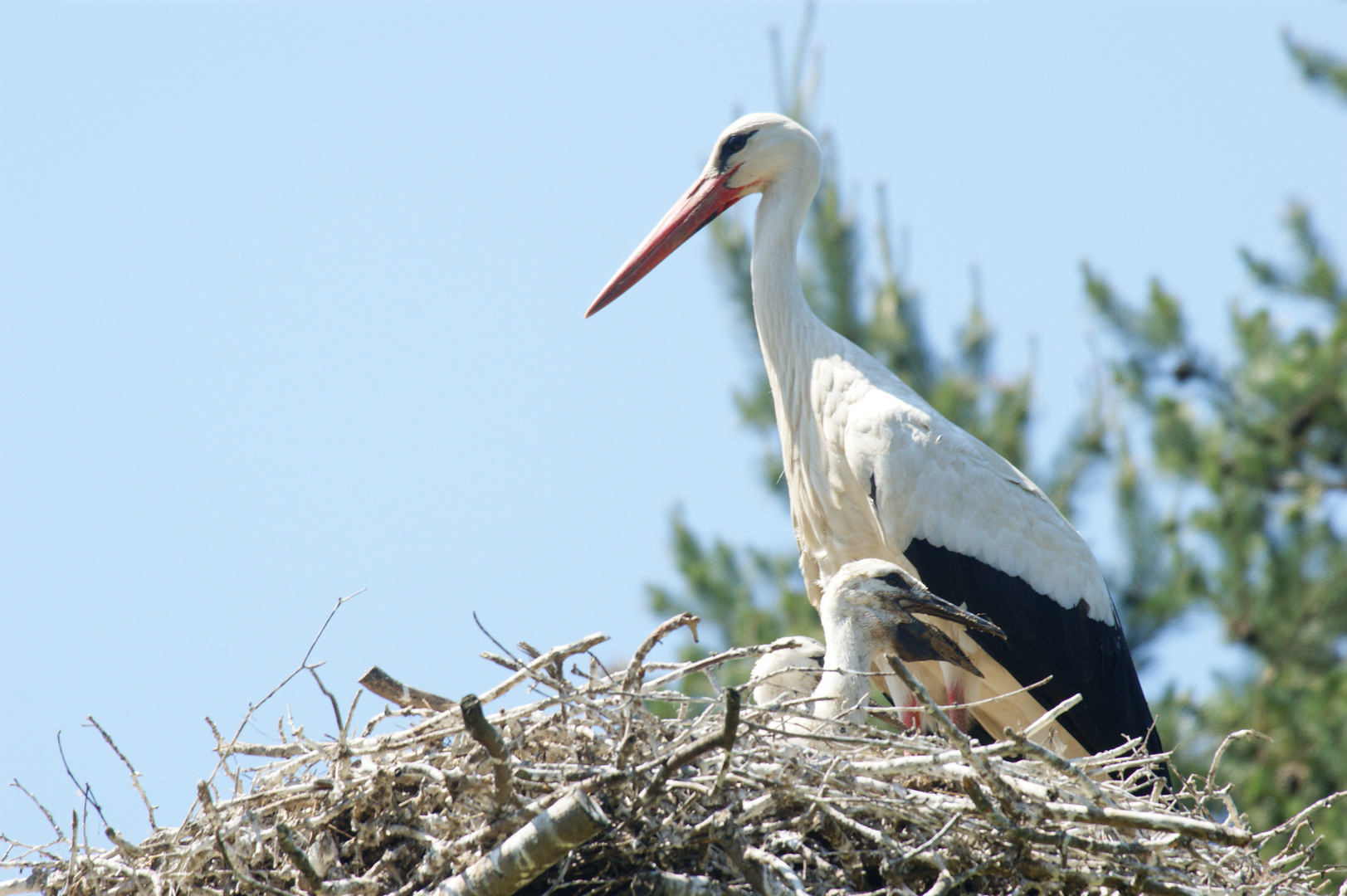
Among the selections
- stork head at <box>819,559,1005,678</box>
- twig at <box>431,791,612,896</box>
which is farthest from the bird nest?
stork head at <box>819,559,1005,678</box>

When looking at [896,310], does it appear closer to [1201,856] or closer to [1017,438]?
[1017,438]

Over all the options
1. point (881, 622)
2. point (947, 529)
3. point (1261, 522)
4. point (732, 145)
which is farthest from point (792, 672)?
point (1261, 522)

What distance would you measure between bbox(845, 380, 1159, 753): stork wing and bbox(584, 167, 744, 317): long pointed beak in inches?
33.2

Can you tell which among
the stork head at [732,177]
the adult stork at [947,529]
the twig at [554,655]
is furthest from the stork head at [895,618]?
the stork head at [732,177]

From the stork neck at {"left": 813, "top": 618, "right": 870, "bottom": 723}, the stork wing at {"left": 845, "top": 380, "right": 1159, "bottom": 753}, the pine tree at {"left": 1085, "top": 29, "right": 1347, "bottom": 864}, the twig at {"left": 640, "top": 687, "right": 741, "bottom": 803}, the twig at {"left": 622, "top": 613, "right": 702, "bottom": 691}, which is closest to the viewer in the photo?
the twig at {"left": 640, "top": 687, "right": 741, "bottom": 803}

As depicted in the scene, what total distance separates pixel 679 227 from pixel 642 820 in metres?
2.37

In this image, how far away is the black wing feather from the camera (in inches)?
140

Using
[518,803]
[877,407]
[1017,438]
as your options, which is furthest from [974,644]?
[1017,438]

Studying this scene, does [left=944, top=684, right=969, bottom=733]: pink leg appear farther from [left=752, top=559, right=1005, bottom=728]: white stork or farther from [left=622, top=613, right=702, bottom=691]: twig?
[left=622, top=613, right=702, bottom=691]: twig

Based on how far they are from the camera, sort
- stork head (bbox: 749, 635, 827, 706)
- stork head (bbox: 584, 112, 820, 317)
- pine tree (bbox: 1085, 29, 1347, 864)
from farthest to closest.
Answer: pine tree (bbox: 1085, 29, 1347, 864), stork head (bbox: 584, 112, 820, 317), stork head (bbox: 749, 635, 827, 706)

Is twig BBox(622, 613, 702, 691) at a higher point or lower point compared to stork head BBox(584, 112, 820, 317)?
lower

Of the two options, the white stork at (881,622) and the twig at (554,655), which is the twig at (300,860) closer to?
the twig at (554,655)

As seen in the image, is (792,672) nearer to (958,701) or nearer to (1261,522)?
(958,701)

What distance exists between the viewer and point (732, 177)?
4.19 metres
